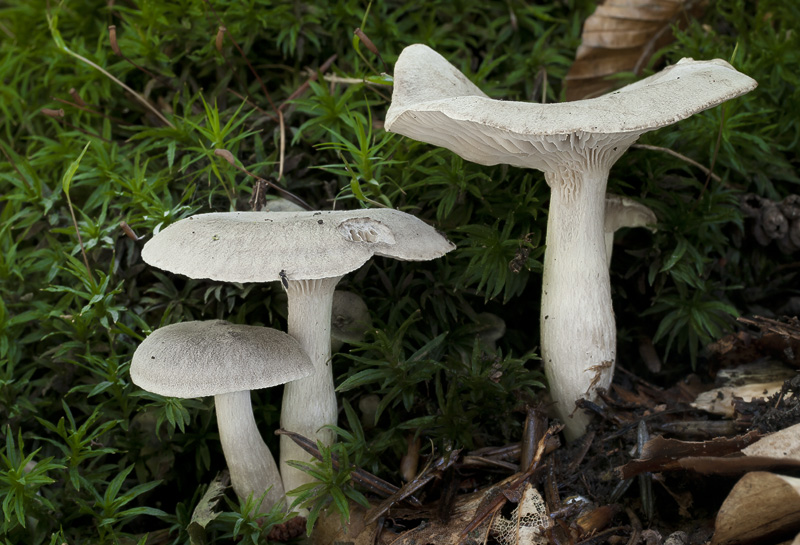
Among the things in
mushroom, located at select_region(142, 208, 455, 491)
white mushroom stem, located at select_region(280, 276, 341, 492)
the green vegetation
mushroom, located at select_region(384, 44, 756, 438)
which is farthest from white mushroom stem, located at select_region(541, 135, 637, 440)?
white mushroom stem, located at select_region(280, 276, 341, 492)

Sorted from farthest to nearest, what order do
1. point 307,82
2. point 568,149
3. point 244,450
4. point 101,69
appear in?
point 307,82 → point 101,69 → point 244,450 → point 568,149

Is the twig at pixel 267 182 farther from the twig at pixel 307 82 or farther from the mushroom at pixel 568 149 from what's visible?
the mushroom at pixel 568 149

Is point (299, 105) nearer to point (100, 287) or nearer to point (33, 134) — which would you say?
point (100, 287)

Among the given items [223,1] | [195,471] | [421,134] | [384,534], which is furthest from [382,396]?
[223,1]

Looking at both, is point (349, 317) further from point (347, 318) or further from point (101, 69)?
point (101, 69)

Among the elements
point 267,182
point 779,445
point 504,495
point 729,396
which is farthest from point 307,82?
point 779,445

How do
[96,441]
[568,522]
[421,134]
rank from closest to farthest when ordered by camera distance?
[568,522]
[421,134]
[96,441]
